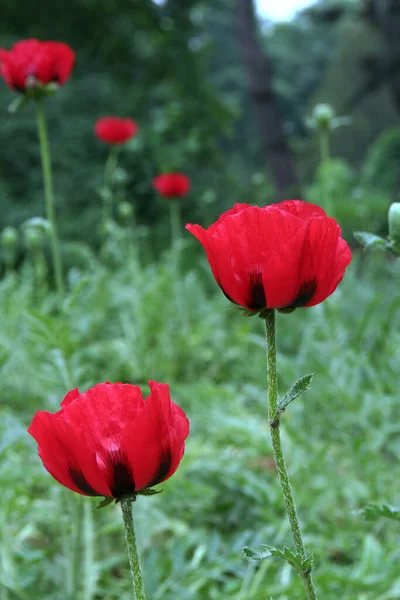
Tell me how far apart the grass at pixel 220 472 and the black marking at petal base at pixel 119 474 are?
0.42 meters

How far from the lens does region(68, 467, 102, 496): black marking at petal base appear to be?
472mm

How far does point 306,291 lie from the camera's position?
502mm

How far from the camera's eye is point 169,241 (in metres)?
4.52

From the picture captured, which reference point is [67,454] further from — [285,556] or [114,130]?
[114,130]

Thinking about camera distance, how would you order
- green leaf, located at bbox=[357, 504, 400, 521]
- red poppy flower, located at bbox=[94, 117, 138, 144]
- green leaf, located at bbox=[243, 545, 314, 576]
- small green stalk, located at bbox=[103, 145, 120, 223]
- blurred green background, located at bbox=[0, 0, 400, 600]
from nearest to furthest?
1. green leaf, located at bbox=[243, 545, 314, 576]
2. green leaf, located at bbox=[357, 504, 400, 521]
3. blurred green background, located at bbox=[0, 0, 400, 600]
4. red poppy flower, located at bbox=[94, 117, 138, 144]
5. small green stalk, located at bbox=[103, 145, 120, 223]

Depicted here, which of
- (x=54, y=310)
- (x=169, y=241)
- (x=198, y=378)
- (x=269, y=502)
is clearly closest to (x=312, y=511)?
(x=269, y=502)

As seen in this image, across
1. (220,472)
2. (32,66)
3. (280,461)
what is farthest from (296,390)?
(220,472)

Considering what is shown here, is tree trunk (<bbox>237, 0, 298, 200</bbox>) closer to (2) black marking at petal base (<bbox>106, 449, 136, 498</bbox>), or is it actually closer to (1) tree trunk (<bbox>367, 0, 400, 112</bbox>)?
(1) tree trunk (<bbox>367, 0, 400, 112</bbox>)

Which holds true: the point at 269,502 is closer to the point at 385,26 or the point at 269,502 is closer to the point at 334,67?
the point at 385,26

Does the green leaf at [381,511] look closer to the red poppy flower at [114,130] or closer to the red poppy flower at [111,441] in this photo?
the red poppy flower at [111,441]

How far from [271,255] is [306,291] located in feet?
0.13

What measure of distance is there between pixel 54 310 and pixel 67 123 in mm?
1582

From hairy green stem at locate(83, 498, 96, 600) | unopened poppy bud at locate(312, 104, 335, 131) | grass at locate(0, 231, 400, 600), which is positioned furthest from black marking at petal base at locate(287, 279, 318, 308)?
unopened poppy bud at locate(312, 104, 335, 131)

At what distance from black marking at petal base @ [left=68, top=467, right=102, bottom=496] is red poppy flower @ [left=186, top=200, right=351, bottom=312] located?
160 mm
